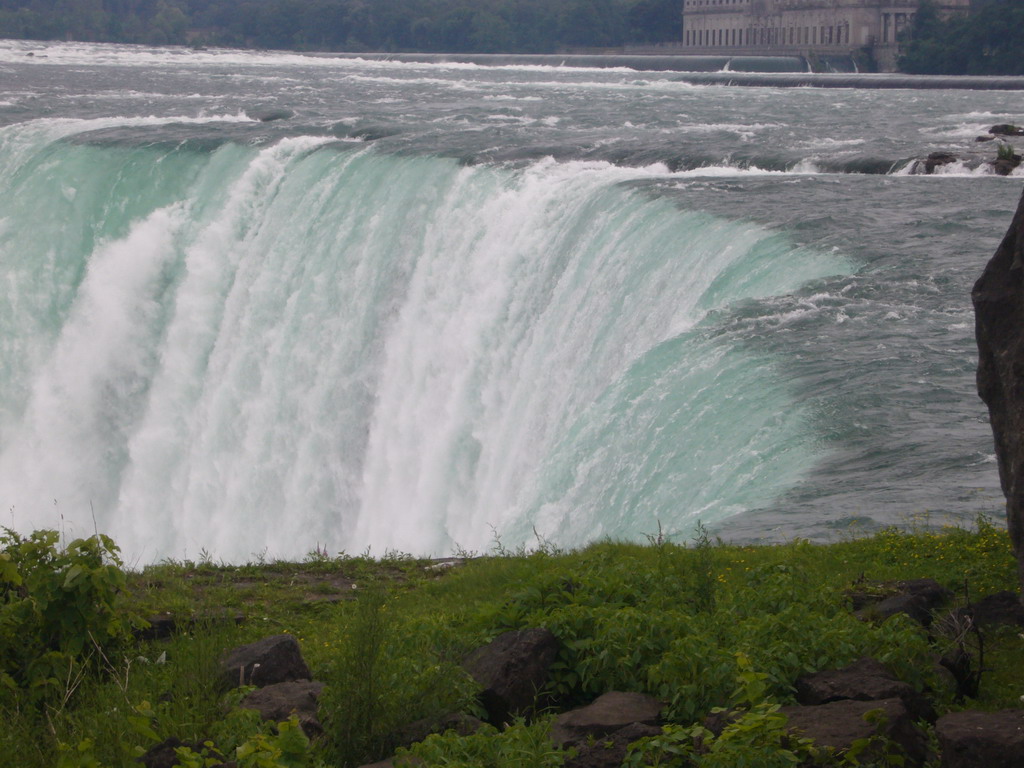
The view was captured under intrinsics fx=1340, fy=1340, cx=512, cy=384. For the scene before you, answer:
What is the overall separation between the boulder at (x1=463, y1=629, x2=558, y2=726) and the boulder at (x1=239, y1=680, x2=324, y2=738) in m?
0.73

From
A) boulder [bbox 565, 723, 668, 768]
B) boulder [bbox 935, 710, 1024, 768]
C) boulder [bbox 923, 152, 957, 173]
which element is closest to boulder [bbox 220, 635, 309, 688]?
boulder [bbox 565, 723, 668, 768]

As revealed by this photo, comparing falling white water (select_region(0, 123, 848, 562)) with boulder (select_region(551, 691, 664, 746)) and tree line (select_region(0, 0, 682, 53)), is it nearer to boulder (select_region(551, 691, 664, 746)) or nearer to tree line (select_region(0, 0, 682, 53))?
boulder (select_region(551, 691, 664, 746))

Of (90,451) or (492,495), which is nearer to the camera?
(492,495)

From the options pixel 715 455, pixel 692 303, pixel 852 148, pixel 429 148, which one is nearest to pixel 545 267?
pixel 692 303

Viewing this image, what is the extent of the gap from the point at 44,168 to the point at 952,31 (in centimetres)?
5323

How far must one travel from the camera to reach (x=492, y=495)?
1445cm

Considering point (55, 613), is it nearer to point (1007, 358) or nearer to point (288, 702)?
point (288, 702)

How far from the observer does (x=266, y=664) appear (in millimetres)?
6391

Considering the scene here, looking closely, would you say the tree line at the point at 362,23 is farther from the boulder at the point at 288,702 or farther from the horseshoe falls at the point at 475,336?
the boulder at the point at 288,702

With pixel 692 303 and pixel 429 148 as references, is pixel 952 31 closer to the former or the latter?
pixel 429 148

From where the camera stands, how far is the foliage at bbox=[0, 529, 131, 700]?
655 centimetres

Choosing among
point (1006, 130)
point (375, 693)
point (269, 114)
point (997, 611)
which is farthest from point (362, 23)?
point (375, 693)

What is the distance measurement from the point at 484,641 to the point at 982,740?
2.52 m

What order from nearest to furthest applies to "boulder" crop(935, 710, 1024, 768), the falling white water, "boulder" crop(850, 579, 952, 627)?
1. "boulder" crop(935, 710, 1024, 768)
2. "boulder" crop(850, 579, 952, 627)
3. the falling white water
